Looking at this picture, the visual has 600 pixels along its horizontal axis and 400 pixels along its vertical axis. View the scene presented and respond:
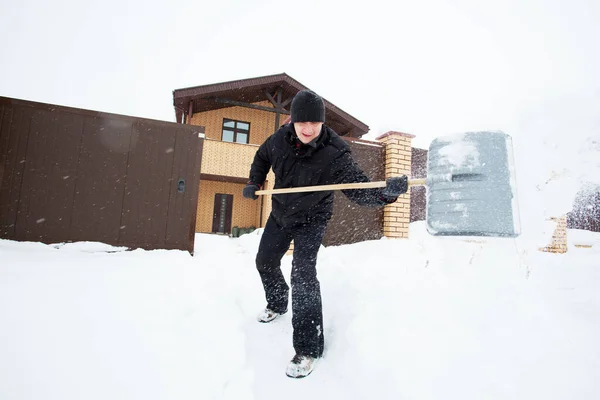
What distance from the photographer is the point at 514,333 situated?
1.57 meters

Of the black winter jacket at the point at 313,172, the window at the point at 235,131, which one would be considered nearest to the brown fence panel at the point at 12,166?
the black winter jacket at the point at 313,172

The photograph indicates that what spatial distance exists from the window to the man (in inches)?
478

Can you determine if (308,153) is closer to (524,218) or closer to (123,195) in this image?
(524,218)

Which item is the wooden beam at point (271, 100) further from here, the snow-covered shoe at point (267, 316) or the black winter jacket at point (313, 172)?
the snow-covered shoe at point (267, 316)

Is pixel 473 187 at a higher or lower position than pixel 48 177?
lower

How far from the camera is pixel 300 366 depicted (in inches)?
67.6

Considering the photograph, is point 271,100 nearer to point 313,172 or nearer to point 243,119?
point 243,119

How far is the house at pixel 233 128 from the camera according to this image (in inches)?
467

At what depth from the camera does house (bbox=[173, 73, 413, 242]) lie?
11.9 m

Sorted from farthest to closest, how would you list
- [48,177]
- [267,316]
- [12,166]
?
1. [48,177]
2. [12,166]
3. [267,316]

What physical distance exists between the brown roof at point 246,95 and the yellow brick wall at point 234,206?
11.5 ft

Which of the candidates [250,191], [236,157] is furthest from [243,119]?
[250,191]

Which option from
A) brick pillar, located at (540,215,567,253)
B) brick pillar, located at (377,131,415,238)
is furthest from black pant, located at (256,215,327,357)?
brick pillar, located at (540,215,567,253)

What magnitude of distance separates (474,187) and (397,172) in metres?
3.63
